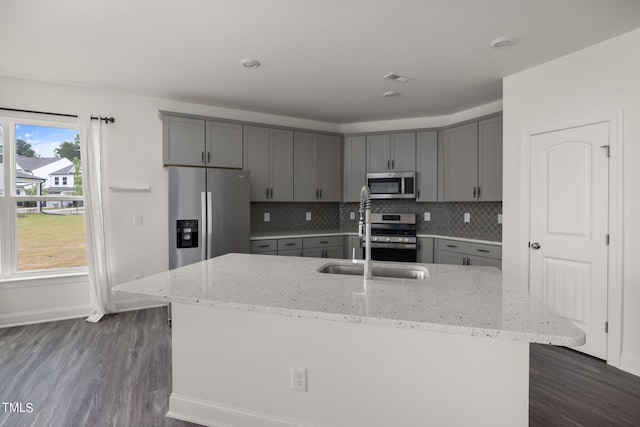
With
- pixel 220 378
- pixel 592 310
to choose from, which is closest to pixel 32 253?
pixel 220 378

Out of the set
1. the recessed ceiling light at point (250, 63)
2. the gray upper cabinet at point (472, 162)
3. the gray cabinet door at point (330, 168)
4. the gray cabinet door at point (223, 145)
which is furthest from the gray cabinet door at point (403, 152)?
the recessed ceiling light at point (250, 63)

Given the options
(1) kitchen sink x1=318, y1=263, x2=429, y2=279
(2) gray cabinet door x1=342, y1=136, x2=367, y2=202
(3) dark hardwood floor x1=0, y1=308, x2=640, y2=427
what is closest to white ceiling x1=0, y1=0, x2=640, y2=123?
(2) gray cabinet door x1=342, y1=136, x2=367, y2=202

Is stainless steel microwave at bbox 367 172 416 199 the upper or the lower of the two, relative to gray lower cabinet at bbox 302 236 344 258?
upper

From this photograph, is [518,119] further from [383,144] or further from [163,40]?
[163,40]

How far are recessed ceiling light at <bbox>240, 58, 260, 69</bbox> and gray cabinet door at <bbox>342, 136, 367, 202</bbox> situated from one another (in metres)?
2.20

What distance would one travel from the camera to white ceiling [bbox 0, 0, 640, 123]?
2.20m

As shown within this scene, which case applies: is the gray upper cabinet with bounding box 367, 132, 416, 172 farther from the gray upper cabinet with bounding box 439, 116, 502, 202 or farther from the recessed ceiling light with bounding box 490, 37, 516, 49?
the recessed ceiling light with bounding box 490, 37, 516, 49

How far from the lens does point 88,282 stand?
3762 mm

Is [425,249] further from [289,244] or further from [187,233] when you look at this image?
[187,233]

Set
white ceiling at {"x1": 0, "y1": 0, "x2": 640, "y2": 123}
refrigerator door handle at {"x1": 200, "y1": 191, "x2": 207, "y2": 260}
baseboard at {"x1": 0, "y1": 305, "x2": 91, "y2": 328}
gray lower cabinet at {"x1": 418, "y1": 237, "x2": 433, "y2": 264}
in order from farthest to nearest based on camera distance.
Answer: gray lower cabinet at {"x1": 418, "y1": 237, "x2": 433, "y2": 264} → refrigerator door handle at {"x1": 200, "y1": 191, "x2": 207, "y2": 260} → baseboard at {"x1": 0, "y1": 305, "x2": 91, "y2": 328} → white ceiling at {"x1": 0, "y1": 0, "x2": 640, "y2": 123}

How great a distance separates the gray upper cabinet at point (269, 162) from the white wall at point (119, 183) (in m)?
0.66

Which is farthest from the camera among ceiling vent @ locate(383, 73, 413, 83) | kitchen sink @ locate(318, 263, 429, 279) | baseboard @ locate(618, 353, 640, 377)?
ceiling vent @ locate(383, 73, 413, 83)

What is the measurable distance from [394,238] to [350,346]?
125 inches

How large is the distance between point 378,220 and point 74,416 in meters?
3.86
